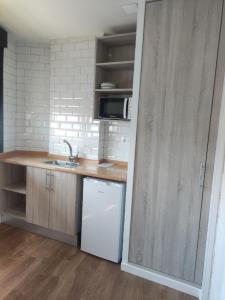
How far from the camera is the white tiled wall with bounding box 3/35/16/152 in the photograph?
3.00m

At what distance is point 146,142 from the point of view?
2012 millimetres

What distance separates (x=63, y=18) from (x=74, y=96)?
0.92m

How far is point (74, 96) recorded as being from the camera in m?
2.96

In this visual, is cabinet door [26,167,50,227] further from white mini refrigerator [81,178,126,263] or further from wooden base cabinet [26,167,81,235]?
white mini refrigerator [81,178,126,263]

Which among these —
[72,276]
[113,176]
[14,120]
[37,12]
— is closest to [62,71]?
[37,12]

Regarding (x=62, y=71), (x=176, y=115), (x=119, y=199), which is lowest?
(x=119, y=199)

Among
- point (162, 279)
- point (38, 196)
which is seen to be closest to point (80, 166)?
point (38, 196)

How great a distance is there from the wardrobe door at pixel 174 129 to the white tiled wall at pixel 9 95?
2025mm

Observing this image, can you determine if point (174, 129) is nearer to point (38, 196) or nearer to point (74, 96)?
point (74, 96)

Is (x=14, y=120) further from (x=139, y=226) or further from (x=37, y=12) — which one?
(x=139, y=226)

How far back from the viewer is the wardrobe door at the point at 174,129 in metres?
1.75

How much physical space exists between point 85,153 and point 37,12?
5.49 feet

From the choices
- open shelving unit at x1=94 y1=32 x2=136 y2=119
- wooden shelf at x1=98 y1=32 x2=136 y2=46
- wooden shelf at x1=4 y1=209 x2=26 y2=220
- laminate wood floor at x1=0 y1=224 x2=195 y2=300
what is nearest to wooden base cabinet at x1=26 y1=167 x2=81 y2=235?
wooden shelf at x1=4 y1=209 x2=26 y2=220

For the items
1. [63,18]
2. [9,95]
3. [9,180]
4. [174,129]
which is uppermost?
[63,18]
